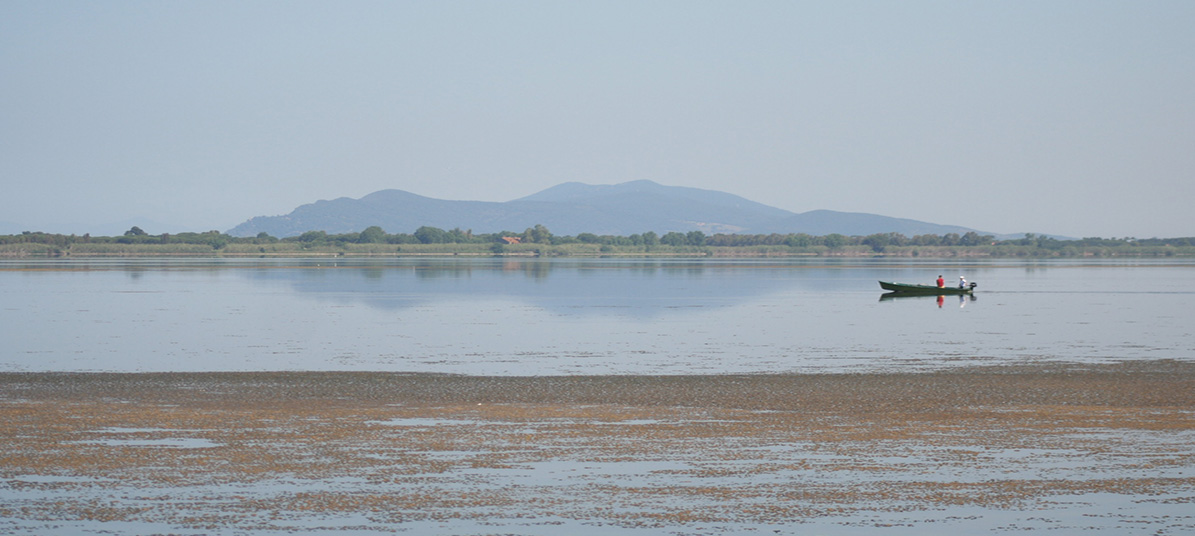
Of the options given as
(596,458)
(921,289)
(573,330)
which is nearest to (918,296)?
(921,289)

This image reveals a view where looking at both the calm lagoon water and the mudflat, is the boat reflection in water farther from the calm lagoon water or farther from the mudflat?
the mudflat

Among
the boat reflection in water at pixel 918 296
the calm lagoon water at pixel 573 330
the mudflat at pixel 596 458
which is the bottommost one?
the boat reflection in water at pixel 918 296

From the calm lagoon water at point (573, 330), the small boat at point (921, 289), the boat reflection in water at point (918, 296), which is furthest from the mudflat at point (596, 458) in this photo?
the small boat at point (921, 289)

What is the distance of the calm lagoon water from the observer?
24.4 metres

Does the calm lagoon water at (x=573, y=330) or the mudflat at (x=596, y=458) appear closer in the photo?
the mudflat at (x=596, y=458)

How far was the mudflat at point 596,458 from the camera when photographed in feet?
33.1

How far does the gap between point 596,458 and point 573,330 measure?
20.9m

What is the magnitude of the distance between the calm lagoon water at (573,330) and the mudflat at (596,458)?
473 centimetres

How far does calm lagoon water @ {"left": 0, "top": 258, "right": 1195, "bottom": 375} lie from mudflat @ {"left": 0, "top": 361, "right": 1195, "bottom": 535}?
473 cm

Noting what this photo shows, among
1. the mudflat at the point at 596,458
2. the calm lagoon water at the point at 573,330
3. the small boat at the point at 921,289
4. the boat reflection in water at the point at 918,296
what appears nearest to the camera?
the mudflat at the point at 596,458

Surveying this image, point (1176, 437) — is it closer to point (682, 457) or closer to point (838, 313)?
point (682, 457)

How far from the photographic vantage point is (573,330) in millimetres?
33469

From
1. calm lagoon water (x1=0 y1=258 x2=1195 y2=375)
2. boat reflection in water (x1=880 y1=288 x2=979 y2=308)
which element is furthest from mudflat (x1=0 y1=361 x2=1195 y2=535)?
boat reflection in water (x1=880 y1=288 x2=979 y2=308)

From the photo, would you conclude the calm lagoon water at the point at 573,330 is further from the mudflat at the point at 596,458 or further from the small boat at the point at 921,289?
the mudflat at the point at 596,458
